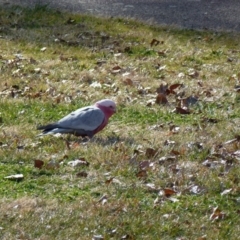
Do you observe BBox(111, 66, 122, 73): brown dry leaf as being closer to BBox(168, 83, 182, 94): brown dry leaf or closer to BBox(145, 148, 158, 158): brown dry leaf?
BBox(168, 83, 182, 94): brown dry leaf

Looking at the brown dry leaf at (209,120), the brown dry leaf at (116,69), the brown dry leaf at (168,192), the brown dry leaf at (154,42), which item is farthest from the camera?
the brown dry leaf at (154,42)

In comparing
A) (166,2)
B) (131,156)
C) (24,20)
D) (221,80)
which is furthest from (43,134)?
(166,2)

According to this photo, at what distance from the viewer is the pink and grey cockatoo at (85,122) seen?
718cm

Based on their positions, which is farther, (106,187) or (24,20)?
(24,20)

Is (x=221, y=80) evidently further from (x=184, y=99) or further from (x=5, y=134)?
(x=5, y=134)

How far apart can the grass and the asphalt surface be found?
64 centimetres

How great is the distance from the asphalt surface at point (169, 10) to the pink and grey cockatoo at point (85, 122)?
5238 millimetres

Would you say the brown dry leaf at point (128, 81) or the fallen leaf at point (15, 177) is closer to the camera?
the fallen leaf at point (15, 177)

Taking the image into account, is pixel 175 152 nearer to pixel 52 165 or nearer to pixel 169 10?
pixel 52 165

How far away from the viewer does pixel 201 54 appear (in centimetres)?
1080

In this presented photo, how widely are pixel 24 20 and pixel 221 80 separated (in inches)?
149

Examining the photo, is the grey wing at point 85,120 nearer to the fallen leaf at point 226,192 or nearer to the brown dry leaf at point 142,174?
the brown dry leaf at point 142,174

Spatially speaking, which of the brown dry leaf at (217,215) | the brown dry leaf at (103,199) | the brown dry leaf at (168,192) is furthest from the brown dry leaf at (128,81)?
the brown dry leaf at (217,215)

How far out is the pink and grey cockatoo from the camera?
7.18 metres
